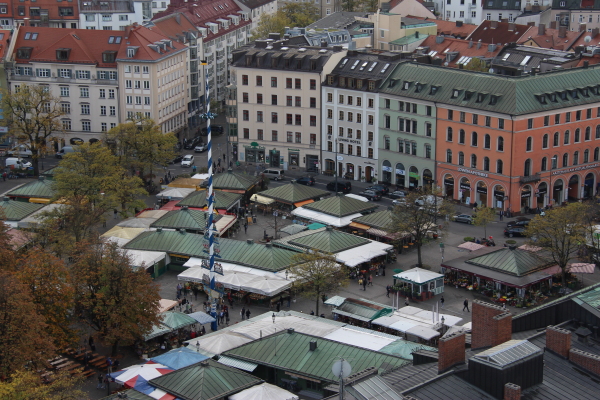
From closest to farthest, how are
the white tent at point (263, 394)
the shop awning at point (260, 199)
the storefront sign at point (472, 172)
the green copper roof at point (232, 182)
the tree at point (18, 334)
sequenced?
the white tent at point (263, 394)
the tree at point (18, 334)
the shop awning at point (260, 199)
the storefront sign at point (472, 172)
the green copper roof at point (232, 182)

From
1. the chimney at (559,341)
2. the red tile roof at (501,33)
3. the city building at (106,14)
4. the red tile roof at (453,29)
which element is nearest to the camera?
the chimney at (559,341)

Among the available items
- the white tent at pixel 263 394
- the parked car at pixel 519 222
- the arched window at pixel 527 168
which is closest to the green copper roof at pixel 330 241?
the parked car at pixel 519 222

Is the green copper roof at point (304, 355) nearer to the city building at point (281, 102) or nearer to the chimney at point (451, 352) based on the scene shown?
the chimney at point (451, 352)

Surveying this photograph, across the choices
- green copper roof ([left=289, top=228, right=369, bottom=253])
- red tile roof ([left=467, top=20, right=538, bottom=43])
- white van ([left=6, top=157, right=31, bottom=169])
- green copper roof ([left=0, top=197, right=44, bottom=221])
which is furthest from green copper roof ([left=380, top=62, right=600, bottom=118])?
white van ([left=6, top=157, right=31, bottom=169])

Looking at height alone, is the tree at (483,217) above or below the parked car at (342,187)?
above

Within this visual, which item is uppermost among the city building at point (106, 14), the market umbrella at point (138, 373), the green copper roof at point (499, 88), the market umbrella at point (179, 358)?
the city building at point (106, 14)

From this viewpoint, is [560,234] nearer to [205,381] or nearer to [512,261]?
[512,261]
